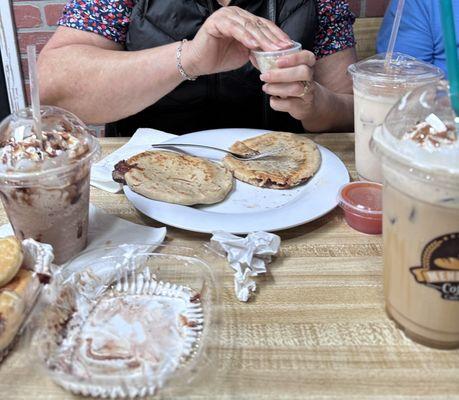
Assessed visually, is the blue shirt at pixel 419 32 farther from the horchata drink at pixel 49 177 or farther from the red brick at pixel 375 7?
the horchata drink at pixel 49 177

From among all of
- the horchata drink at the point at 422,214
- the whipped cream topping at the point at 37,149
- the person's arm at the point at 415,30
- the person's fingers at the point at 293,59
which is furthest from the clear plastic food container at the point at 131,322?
the person's arm at the point at 415,30

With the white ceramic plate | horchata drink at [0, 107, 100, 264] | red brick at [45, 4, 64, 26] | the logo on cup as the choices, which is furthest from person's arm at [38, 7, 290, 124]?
red brick at [45, 4, 64, 26]

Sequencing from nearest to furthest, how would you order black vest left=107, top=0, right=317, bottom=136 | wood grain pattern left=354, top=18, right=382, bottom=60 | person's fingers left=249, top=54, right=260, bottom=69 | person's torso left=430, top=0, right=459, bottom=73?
person's fingers left=249, top=54, right=260, bottom=69
black vest left=107, top=0, right=317, bottom=136
person's torso left=430, top=0, right=459, bottom=73
wood grain pattern left=354, top=18, right=382, bottom=60

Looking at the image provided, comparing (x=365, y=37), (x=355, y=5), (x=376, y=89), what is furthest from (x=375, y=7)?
(x=376, y=89)

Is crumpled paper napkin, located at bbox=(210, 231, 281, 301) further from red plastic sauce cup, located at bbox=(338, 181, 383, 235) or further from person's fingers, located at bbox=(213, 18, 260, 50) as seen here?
person's fingers, located at bbox=(213, 18, 260, 50)

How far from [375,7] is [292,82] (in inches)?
48.7

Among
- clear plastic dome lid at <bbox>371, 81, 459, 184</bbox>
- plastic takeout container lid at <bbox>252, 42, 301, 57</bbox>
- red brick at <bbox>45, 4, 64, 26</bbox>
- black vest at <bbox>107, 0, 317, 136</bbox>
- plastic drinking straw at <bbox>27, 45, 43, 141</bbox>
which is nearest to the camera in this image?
clear plastic dome lid at <bbox>371, 81, 459, 184</bbox>

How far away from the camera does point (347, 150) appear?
1309mm

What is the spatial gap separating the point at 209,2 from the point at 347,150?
59 cm

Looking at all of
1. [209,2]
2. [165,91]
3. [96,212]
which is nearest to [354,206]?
[96,212]

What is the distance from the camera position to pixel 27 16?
93.7 inches

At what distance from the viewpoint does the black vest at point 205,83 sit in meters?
1.50

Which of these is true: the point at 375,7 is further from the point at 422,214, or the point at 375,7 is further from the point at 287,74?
A: the point at 422,214

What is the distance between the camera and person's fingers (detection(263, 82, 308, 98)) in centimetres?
119
